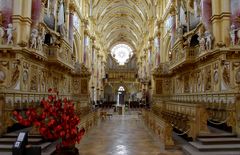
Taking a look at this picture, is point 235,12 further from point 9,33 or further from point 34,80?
point 34,80

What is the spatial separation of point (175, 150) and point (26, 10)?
9.35 metres

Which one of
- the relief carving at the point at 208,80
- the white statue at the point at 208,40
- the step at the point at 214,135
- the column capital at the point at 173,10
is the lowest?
the step at the point at 214,135

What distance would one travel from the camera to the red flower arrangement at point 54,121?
444 cm

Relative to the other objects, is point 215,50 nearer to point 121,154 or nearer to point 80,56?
point 121,154

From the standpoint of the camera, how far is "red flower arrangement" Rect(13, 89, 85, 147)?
14.6ft

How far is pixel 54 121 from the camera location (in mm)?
4531

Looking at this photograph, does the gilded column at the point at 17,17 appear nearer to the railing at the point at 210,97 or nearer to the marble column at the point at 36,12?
the marble column at the point at 36,12

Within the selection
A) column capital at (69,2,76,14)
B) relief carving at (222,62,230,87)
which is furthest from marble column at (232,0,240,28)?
column capital at (69,2,76,14)

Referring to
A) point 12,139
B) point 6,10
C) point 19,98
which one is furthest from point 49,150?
point 6,10

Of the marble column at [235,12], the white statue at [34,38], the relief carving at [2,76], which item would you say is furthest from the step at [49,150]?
the marble column at [235,12]

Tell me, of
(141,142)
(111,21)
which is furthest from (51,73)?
(111,21)

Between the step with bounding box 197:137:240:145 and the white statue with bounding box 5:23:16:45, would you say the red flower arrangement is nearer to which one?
the step with bounding box 197:137:240:145

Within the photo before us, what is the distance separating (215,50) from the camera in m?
10.9

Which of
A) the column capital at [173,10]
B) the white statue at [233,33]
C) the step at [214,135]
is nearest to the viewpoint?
the step at [214,135]
